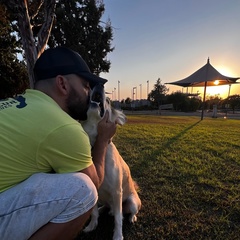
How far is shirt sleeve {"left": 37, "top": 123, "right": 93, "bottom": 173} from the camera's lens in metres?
1.32

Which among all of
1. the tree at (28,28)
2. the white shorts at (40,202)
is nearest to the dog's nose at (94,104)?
the white shorts at (40,202)

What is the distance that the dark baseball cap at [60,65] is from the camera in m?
1.68

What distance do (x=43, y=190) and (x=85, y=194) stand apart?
0.25 metres

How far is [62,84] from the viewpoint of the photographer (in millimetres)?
1685

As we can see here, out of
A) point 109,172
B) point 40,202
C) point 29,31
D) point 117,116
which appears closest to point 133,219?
point 109,172

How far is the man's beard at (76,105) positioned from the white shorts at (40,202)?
556 millimetres

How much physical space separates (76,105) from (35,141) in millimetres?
561

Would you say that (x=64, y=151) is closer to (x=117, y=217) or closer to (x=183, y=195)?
(x=117, y=217)

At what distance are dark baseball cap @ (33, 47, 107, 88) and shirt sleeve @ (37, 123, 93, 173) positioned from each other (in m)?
0.51

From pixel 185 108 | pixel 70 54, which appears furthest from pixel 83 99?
pixel 185 108

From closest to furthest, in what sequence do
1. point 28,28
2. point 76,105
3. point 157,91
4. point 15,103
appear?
point 15,103 → point 76,105 → point 28,28 → point 157,91

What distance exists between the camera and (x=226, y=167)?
3.94 metres

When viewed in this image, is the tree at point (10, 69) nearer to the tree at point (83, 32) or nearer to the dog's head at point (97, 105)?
the tree at point (83, 32)

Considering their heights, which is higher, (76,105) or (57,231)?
(76,105)
